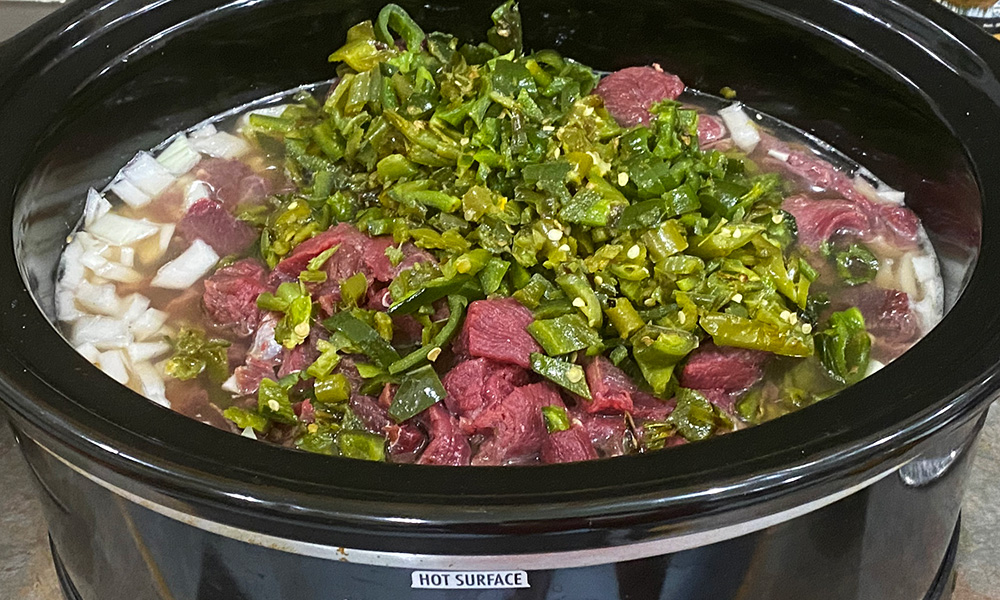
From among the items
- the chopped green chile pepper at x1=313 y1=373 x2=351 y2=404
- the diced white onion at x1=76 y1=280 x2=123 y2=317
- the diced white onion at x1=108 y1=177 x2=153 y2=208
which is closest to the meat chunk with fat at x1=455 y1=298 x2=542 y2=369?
the chopped green chile pepper at x1=313 y1=373 x2=351 y2=404

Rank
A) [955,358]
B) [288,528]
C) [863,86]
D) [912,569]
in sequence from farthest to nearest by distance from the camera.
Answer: [863,86] < [912,569] < [955,358] < [288,528]

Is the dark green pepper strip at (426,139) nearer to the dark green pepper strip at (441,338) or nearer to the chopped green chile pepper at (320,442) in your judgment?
the dark green pepper strip at (441,338)

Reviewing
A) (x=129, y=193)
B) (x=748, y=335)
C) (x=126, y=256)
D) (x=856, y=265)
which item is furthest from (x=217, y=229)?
(x=856, y=265)

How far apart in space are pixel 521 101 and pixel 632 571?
1.22 meters

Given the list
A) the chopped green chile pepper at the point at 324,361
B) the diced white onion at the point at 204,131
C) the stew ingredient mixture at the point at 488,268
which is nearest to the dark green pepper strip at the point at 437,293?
the stew ingredient mixture at the point at 488,268

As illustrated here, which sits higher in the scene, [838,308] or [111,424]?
[111,424]

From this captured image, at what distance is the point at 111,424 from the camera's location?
1.29m

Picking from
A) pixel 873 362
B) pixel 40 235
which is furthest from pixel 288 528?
pixel 873 362

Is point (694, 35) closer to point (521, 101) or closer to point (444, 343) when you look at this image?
point (521, 101)

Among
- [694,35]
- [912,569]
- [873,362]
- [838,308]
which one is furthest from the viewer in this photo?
[694,35]

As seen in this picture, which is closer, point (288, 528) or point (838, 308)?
point (288, 528)

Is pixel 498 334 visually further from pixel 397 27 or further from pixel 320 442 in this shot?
pixel 397 27

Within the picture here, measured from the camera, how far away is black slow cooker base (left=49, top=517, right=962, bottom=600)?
189 centimetres

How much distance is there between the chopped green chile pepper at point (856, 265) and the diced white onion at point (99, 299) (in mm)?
1529
